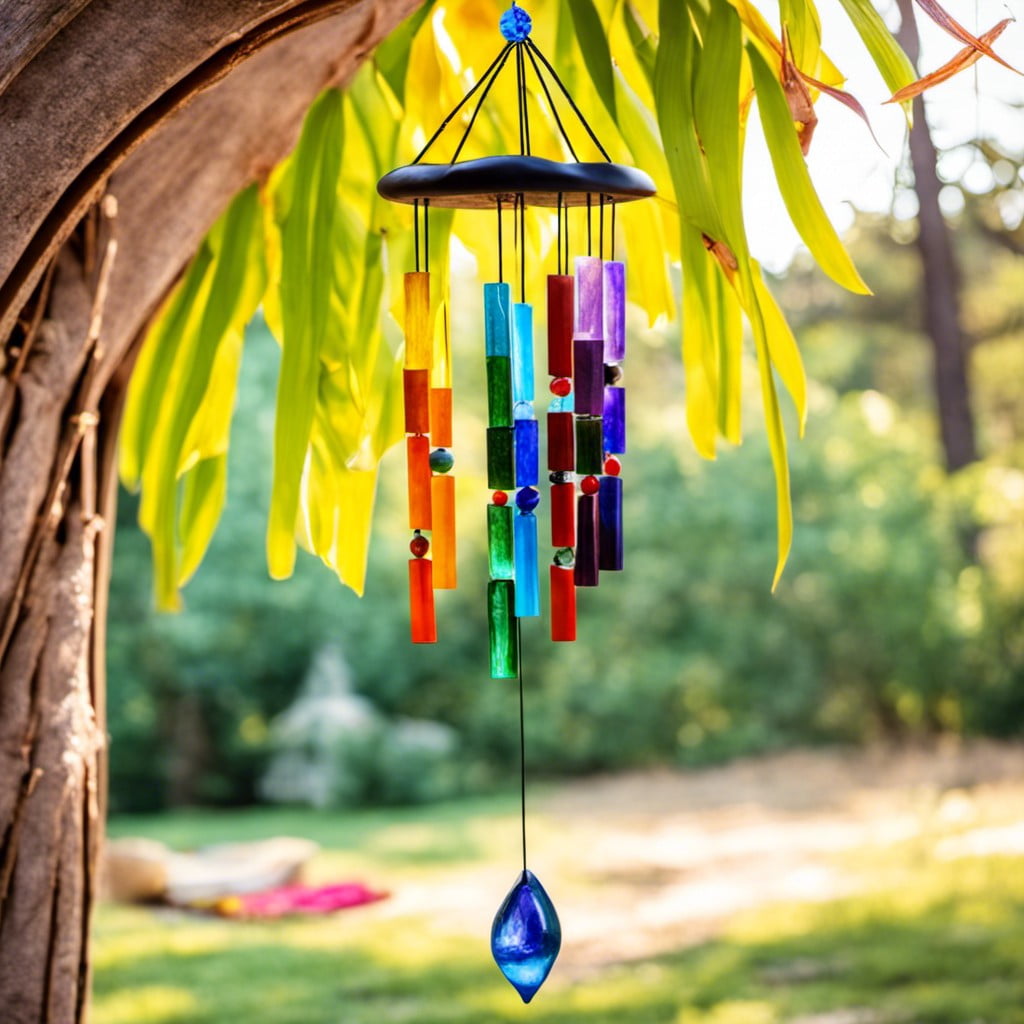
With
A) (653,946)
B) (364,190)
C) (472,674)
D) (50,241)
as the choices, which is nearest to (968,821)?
(653,946)

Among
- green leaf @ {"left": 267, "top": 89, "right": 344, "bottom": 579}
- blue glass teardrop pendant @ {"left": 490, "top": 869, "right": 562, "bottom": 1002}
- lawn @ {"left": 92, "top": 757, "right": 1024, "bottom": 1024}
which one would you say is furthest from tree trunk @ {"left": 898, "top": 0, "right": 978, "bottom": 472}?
blue glass teardrop pendant @ {"left": 490, "top": 869, "right": 562, "bottom": 1002}

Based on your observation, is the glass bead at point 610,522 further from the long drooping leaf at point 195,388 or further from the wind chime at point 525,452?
the long drooping leaf at point 195,388

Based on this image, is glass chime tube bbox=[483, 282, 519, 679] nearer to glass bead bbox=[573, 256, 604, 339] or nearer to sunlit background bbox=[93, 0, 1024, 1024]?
glass bead bbox=[573, 256, 604, 339]

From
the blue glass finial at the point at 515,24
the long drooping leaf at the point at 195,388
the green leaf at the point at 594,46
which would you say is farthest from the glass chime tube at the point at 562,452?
the long drooping leaf at the point at 195,388

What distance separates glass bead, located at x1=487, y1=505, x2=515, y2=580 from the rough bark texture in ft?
1.59

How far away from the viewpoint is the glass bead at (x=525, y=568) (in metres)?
1.41

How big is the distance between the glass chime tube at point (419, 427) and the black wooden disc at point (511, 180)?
107 millimetres

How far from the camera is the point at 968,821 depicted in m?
6.50

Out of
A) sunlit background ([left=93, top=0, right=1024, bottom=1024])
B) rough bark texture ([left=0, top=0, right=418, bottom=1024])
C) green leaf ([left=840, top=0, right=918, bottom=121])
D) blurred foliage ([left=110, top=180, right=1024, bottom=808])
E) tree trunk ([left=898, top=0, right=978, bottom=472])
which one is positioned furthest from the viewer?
tree trunk ([left=898, top=0, right=978, bottom=472])

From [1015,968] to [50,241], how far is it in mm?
3956

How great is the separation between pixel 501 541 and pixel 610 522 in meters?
0.11

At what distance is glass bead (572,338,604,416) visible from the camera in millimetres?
1394

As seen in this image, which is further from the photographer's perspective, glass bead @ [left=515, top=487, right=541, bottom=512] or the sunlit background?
the sunlit background

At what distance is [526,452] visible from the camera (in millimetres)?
1436
